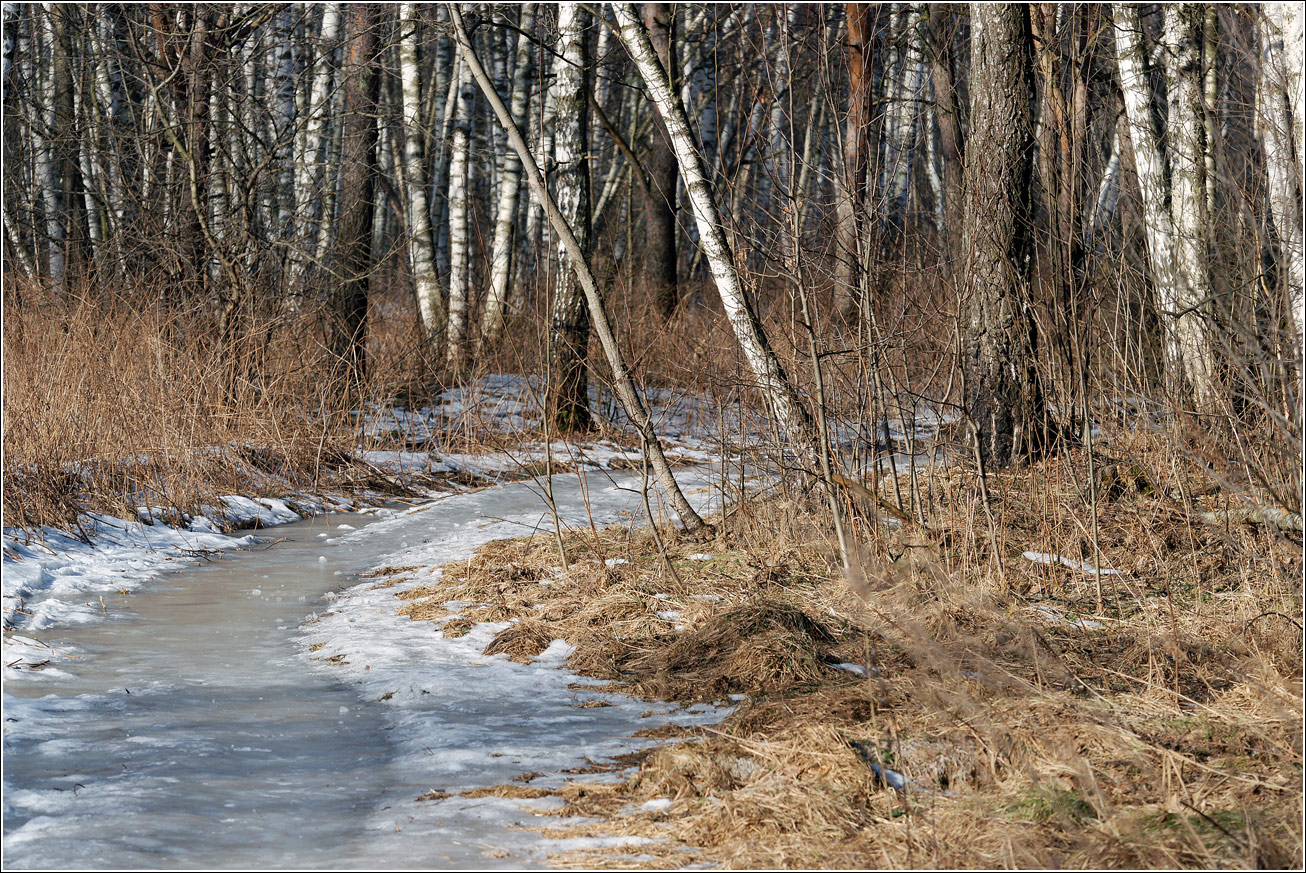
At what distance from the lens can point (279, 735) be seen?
3850 mm

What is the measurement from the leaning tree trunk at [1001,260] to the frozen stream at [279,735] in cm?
343

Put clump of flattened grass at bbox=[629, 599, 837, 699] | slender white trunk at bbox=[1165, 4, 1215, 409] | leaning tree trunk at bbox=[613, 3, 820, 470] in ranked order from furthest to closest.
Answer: slender white trunk at bbox=[1165, 4, 1215, 409] → leaning tree trunk at bbox=[613, 3, 820, 470] → clump of flattened grass at bbox=[629, 599, 837, 699]

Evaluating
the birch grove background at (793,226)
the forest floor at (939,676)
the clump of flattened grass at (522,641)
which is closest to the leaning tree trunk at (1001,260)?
the birch grove background at (793,226)

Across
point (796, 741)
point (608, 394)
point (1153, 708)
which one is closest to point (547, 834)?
point (796, 741)

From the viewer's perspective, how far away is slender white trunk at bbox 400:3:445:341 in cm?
1248

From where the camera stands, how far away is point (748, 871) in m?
2.79

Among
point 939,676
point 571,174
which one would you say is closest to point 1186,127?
point 571,174

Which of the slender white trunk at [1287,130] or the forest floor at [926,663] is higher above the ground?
the slender white trunk at [1287,130]

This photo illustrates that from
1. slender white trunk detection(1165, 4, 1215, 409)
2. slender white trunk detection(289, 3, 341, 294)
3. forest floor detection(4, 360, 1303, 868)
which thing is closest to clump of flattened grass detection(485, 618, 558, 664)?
forest floor detection(4, 360, 1303, 868)

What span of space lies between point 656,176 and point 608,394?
4.68 m

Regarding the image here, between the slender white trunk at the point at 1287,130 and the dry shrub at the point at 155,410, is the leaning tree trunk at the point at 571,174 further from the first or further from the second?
the slender white trunk at the point at 1287,130

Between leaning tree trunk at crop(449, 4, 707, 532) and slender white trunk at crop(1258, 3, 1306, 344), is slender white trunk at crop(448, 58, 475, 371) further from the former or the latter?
slender white trunk at crop(1258, 3, 1306, 344)

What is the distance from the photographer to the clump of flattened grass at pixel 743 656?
430cm

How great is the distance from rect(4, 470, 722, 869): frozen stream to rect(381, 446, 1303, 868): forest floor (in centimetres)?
19
